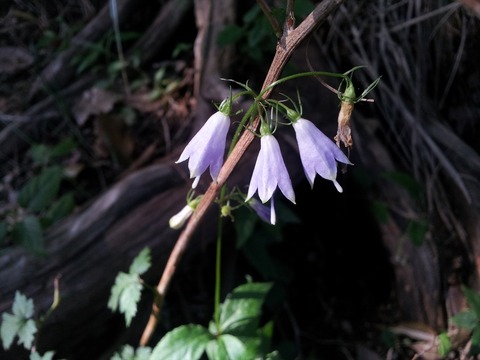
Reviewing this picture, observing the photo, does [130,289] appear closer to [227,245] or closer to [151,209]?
Result: [151,209]

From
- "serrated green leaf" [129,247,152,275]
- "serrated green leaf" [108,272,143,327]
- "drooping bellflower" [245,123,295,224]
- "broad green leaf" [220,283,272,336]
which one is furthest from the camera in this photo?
"broad green leaf" [220,283,272,336]

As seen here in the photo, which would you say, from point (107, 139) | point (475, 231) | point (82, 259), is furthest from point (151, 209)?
point (475, 231)

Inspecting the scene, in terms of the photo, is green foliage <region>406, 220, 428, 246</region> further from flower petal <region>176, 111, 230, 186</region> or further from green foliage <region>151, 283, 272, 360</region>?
flower petal <region>176, 111, 230, 186</region>

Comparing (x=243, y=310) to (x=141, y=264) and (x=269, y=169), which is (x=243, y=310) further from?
(x=269, y=169)

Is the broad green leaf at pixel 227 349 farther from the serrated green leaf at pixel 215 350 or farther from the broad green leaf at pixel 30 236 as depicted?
the broad green leaf at pixel 30 236

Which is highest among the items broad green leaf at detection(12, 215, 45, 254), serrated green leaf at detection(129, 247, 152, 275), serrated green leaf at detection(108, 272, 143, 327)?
broad green leaf at detection(12, 215, 45, 254)

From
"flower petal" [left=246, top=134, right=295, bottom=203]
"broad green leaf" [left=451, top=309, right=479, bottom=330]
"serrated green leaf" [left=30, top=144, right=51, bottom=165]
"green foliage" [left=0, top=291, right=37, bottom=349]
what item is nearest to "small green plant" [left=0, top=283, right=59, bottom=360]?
"green foliage" [left=0, top=291, right=37, bottom=349]
